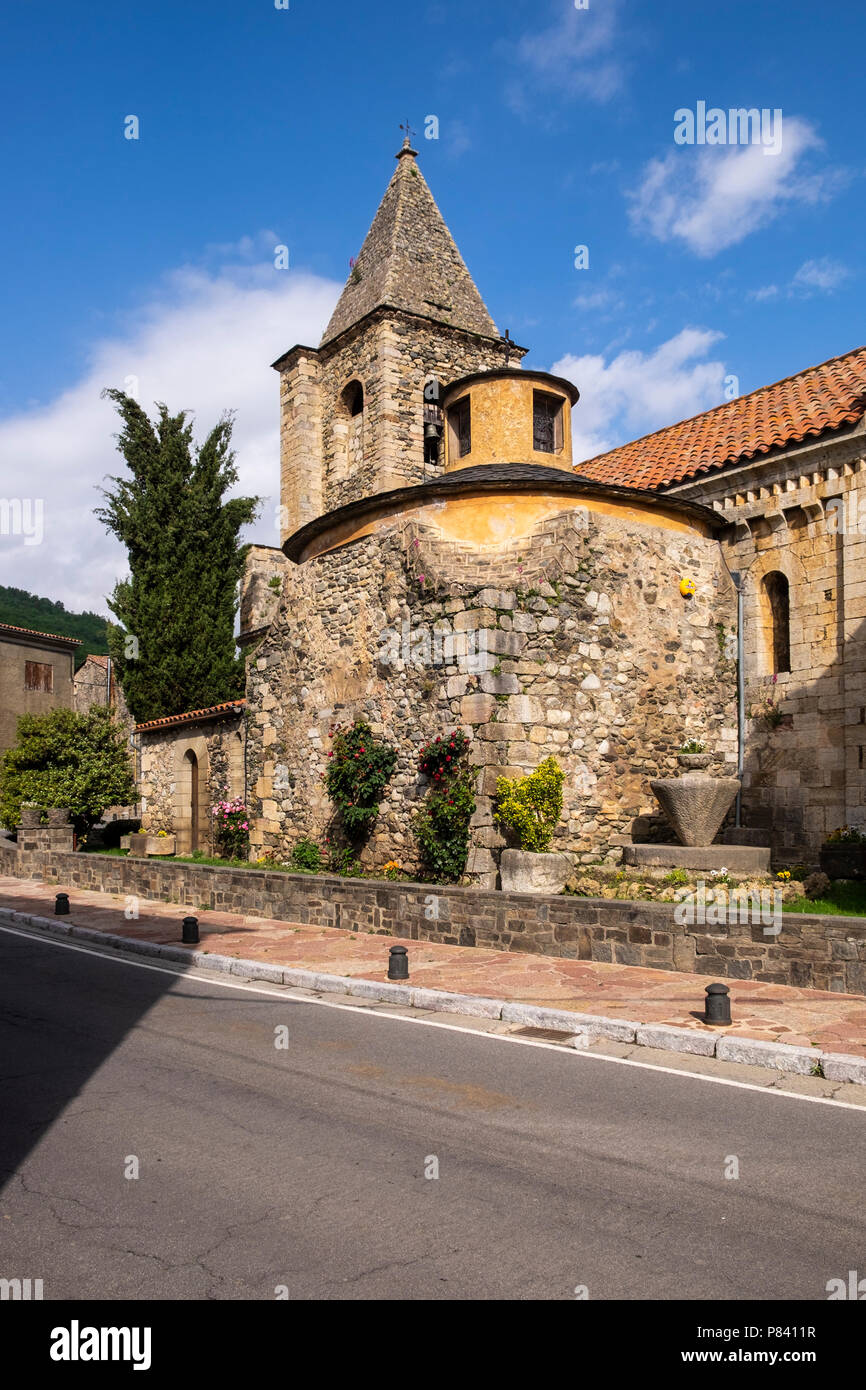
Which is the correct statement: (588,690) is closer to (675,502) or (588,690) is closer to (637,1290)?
(675,502)

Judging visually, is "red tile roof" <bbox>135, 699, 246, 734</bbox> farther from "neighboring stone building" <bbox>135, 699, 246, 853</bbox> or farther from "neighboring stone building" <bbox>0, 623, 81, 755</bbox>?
"neighboring stone building" <bbox>0, 623, 81, 755</bbox>

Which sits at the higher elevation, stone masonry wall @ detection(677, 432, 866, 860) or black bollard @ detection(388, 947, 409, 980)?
stone masonry wall @ detection(677, 432, 866, 860)

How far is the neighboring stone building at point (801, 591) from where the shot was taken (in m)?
14.8

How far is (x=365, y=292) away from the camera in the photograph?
2728cm

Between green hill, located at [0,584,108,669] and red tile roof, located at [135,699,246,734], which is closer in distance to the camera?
red tile roof, located at [135,699,246,734]

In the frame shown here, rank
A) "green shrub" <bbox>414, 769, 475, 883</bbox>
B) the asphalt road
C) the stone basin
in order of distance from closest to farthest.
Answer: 1. the asphalt road
2. the stone basin
3. "green shrub" <bbox>414, 769, 475, 883</bbox>

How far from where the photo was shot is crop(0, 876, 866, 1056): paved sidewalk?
25.6 feet

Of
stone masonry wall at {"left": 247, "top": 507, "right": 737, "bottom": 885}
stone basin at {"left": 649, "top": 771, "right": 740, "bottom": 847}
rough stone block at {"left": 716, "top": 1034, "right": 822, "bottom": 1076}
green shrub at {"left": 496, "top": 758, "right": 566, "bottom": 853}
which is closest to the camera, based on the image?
rough stone block at {"left": 716, "top": 1034, "right": 822, "bottom": 1076}

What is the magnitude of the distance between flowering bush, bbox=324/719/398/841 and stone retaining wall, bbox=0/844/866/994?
1.74 m

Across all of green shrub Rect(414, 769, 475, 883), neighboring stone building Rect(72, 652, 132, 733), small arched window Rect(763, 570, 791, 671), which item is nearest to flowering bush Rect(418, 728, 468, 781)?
green shrub Rect(414, 769, 475, 883)

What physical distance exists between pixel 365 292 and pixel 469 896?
2089cm

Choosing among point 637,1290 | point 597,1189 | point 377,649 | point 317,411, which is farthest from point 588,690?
point 317,411

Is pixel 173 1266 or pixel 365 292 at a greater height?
pixel 365 292

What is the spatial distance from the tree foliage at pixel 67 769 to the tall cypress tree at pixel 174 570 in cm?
362
